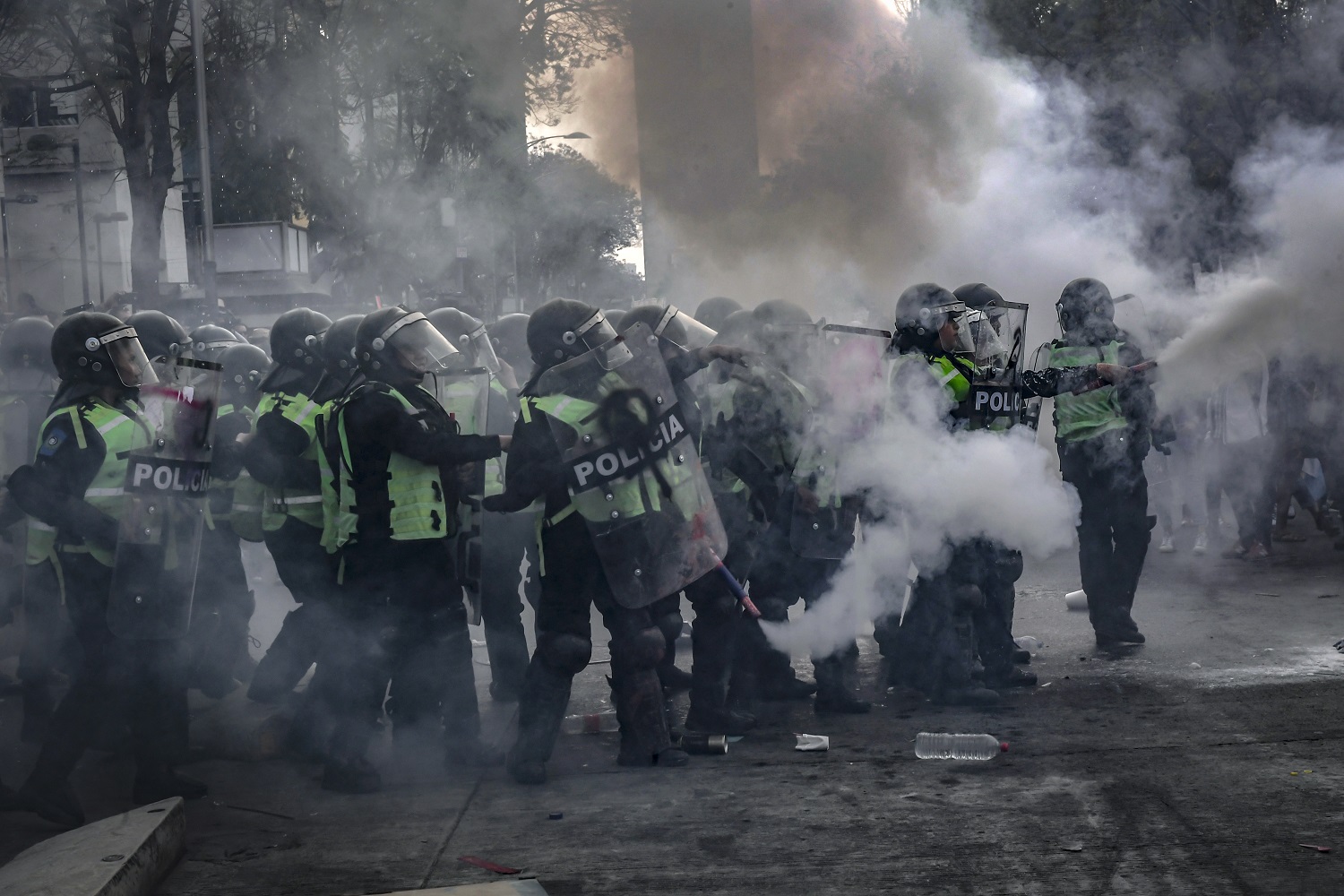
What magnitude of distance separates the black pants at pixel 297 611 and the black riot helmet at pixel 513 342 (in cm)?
186

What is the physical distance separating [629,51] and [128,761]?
26.7 feet

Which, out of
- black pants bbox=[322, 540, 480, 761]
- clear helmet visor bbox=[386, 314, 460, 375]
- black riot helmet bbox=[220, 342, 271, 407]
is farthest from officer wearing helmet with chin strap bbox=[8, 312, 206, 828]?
black riot helmet bbox=[220, 342, 271, 407]

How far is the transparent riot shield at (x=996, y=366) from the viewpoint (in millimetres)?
6188

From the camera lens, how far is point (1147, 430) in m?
7.07

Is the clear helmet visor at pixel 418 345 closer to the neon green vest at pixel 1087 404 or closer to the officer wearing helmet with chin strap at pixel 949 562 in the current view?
the officer wearing helmet with chin strap at pixel 949 562

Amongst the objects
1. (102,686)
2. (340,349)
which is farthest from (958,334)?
(102,686)

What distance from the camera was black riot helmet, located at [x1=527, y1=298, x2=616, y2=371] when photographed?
17.3 feet

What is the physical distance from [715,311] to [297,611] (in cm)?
271

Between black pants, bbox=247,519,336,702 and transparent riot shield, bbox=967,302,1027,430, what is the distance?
301 centimetres

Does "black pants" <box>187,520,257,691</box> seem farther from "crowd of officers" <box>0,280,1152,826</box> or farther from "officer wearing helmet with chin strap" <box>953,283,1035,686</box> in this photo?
"officer wearing helmet with chin strap" <box>953,283,1035,686</box>

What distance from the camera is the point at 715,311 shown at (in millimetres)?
7363

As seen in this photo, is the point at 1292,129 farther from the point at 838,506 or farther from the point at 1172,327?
the point at 838,506

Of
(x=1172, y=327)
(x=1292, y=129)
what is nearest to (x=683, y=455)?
(x=1172, y=327)

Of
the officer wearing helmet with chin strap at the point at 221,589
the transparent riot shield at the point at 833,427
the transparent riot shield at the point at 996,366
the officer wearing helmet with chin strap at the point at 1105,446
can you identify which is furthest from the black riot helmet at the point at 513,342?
the officer wearing helmet with chin strap at the point at 1105,446
